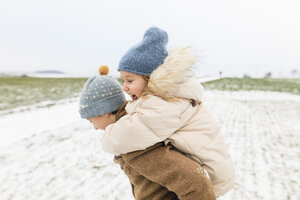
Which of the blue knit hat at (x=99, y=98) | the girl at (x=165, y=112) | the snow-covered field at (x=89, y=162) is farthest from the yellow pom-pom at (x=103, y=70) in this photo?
the snow-covered field at (x=89, y=162)

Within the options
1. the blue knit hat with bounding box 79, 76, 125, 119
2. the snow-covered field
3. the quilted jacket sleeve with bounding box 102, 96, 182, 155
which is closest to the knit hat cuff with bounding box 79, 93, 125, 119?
the blue knit hat with bounding box 79, 76, 125, 119

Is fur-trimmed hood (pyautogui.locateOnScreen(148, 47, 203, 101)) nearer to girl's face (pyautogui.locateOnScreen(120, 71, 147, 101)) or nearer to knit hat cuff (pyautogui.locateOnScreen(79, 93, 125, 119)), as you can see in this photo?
girl's face (pyautogui.locateOnScreen(120, 71, 147, 101))

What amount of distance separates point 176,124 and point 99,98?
523 millimetres

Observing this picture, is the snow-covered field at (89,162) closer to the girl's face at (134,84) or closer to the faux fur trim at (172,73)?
the girl's face at (134,84)

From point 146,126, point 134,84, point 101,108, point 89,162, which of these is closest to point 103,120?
point 101,108

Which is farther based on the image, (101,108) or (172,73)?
(101,108)

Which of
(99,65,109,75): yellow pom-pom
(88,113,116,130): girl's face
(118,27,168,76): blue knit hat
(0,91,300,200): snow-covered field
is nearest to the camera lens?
(118,27,168,76): blue knit hat

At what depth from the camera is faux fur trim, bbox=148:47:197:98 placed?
3.34ft

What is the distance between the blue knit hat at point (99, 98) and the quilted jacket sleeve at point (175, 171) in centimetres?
39

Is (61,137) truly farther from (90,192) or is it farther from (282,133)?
(282,133)

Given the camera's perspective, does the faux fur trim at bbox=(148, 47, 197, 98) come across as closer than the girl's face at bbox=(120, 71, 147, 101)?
Yes

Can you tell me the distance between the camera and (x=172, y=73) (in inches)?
40.6

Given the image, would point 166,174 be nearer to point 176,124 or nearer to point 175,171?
point 175,171

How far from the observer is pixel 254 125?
6871 mm
